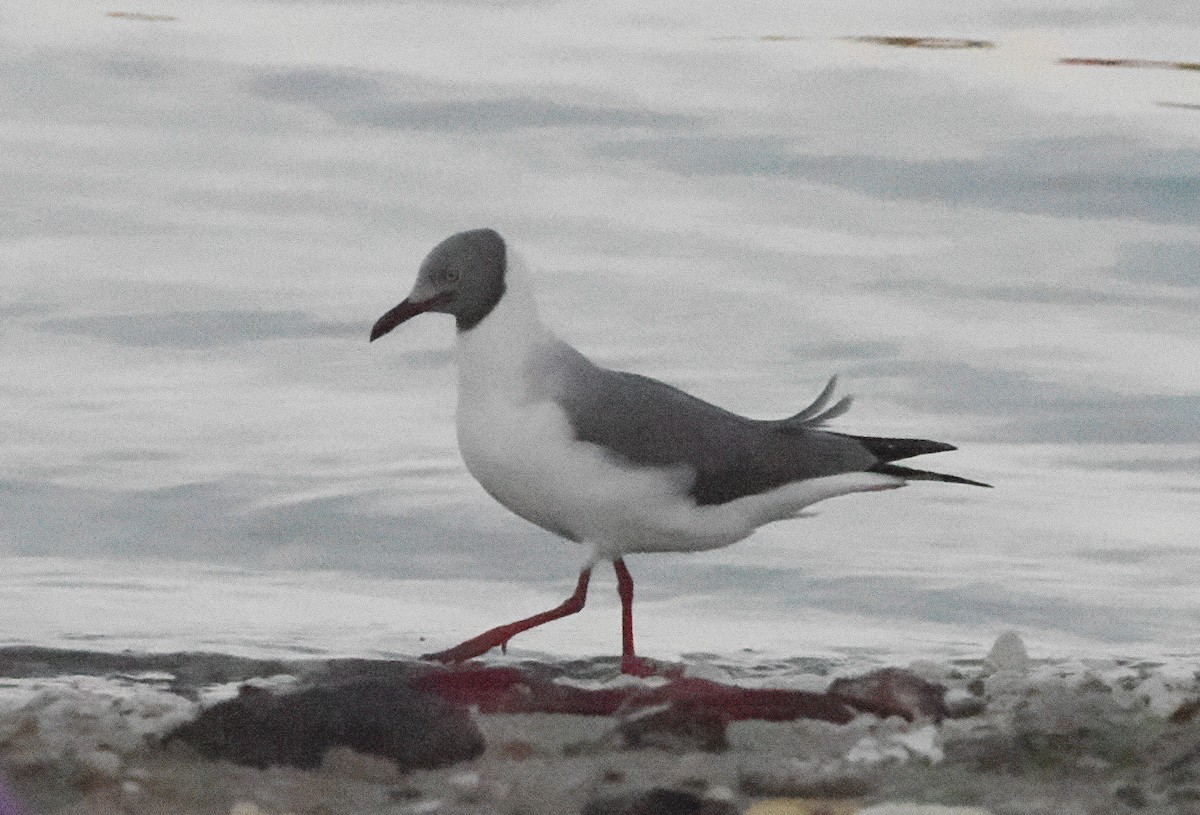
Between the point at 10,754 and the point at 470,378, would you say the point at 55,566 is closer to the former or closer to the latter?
the point at 470,378

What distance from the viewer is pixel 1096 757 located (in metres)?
5.51

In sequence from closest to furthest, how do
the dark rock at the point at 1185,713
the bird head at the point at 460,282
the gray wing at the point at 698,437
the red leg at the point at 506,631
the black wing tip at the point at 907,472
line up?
1. the dark rock at the point at 1185,713
2. the gray wing at the point at 698,437
3. the bird head at the point at 460,282
4. the red leg at the point at 506,631
5. the black wing tip at the point at 907,472

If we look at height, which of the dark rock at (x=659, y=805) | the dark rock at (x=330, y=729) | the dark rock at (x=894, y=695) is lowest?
the dark rock at (x=659, y=805)

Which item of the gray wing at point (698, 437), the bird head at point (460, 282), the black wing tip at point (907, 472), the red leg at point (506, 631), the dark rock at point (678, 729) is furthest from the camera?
the black wing tip at point (907, 472)

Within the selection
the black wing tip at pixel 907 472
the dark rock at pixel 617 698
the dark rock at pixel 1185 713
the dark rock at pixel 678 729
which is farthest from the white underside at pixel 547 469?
the dark rock at pixel 1185 713

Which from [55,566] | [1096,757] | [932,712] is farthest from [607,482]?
[55,566]

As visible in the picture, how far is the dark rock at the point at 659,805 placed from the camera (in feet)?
16.7

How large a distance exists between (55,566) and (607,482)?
3011 mm

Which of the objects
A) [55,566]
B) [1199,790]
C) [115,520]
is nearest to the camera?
[1199,790]

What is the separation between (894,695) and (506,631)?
1628 mm

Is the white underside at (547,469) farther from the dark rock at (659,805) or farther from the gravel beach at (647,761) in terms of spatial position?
the dark rock at (659,805)

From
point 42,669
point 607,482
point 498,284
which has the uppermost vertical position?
point 498,284

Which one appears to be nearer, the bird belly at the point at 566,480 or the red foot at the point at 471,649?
the bird belly at the point at 566,480

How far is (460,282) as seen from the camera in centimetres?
706
